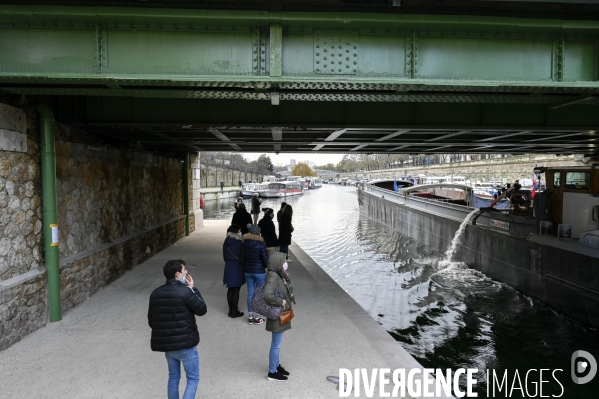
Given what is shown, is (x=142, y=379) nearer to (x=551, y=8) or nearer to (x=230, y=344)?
(x=230, y=344)

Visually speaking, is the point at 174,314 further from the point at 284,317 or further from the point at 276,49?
the point at 276,49

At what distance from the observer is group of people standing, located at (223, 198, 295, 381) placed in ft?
14.9

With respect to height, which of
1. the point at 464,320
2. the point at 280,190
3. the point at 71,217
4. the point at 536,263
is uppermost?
the point at 71,217

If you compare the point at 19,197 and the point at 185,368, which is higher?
the point at 19,197

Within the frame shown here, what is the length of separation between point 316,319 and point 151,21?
551 cm

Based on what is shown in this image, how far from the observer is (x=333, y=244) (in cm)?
2188

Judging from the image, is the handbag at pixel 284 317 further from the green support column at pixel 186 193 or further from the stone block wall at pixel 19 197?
the green support column at pixel 186 193

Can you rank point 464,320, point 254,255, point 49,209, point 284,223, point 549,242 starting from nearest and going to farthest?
point 254,255 < point 49,209 < point 464,320 < point 284,223 < point 549,242

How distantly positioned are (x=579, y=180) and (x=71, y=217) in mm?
13400

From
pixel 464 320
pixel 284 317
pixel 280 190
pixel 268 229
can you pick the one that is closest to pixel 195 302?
pixel 284 317

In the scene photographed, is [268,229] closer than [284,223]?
Yes

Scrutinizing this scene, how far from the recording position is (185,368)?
3.80 m

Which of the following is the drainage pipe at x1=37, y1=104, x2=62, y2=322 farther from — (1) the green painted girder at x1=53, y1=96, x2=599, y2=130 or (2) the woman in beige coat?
(2) the woman in beige coat

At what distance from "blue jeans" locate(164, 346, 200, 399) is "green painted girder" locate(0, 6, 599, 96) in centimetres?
374
